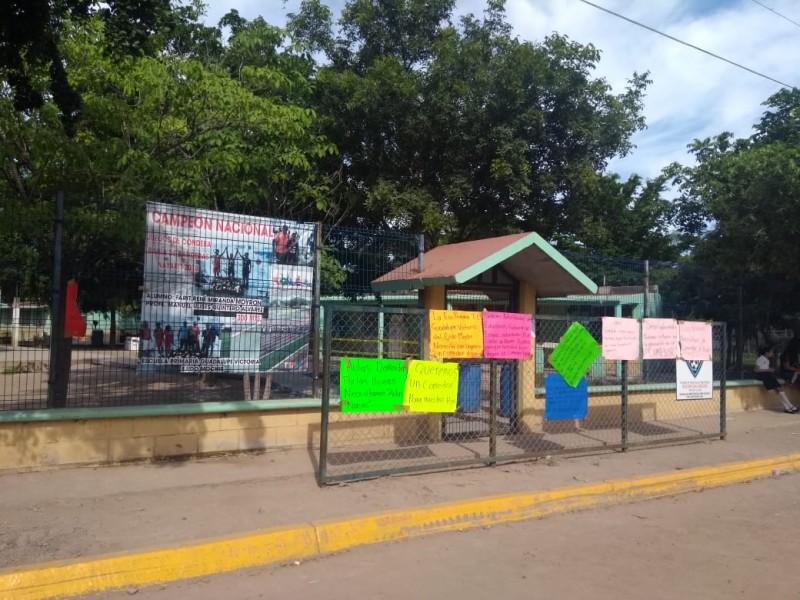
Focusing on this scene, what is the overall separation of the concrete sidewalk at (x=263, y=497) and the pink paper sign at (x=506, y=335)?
1.37 m

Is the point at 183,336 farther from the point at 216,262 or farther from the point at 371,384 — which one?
the point at 371,384

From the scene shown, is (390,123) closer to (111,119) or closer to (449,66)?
(449,66)

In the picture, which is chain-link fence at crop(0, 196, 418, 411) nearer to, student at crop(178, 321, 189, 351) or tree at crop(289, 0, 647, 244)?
student at crop(178, 321, 189, 351)

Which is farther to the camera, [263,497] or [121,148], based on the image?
[121,148]

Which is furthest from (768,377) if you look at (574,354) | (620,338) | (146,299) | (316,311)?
(146,299)

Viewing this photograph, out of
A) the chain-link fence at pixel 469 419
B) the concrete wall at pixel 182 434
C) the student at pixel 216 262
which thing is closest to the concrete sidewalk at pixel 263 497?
the concrete wall at pixel 182 434

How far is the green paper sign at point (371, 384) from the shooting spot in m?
6.52

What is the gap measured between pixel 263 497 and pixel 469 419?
3.61 meters

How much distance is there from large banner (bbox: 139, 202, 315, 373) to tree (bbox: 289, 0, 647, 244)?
574 cm

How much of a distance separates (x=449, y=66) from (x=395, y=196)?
3.09 m

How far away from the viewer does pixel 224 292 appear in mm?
8023

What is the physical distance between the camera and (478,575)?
15.8ft

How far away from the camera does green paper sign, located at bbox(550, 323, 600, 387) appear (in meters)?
8.12

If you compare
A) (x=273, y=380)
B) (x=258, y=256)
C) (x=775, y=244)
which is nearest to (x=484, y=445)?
(x=273, y=380)
